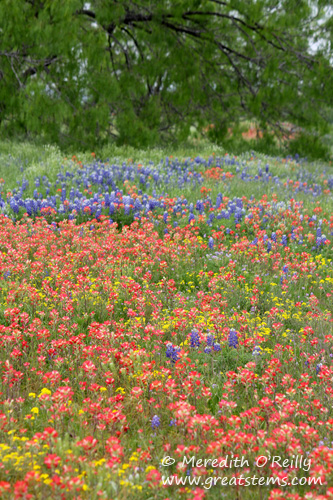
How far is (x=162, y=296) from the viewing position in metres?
4.66

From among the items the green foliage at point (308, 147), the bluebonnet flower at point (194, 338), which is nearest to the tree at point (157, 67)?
the green foliage at point (308, 147)

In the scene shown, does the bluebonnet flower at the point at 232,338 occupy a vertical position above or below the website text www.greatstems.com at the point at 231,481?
above

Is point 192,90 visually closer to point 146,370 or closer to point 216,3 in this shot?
point 216,3


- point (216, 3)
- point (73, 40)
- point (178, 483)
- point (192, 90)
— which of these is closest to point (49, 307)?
point (178, 483)

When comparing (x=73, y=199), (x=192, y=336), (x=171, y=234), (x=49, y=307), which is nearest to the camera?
(x=192, y=336)

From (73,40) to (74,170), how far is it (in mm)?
3520

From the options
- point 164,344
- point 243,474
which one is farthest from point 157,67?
point 243,474

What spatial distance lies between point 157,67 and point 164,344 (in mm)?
10656

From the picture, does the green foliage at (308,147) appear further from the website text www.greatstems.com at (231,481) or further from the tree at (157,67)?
the website text www.greatstems.com at (231,481)

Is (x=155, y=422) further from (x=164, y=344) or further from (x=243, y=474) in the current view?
(x=164, y=344)

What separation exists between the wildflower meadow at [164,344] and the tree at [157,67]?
3.34 meters

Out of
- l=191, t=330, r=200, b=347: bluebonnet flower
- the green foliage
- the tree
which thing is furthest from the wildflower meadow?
the green foliage

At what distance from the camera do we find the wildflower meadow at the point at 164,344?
2436mm

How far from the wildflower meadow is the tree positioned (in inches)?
131
